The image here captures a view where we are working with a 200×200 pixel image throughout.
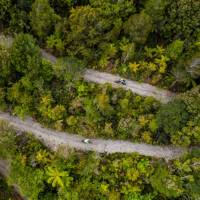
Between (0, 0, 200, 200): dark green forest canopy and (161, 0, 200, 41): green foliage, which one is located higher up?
(161, 0, 200, 41): green foliage

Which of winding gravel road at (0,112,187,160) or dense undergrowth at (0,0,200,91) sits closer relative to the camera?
dense undergrowth at (0,0,200,91)

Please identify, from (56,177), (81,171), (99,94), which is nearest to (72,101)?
(99,94)

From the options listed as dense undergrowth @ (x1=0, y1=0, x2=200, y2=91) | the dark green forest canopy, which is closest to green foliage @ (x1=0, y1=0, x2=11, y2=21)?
dense undergrowth @ (x1=0, y1=0, x2=200, y2=91)

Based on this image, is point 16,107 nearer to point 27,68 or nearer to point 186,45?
point 27,68

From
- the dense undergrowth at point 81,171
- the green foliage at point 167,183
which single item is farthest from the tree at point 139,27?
the green foliage at point 167,183

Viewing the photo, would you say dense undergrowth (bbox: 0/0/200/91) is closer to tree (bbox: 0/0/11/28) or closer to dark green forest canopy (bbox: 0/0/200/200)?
tree (bbox: 0/0/11/28)

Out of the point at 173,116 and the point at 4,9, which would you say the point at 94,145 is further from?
the point at 4,9
